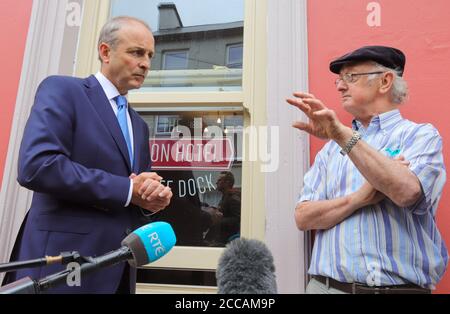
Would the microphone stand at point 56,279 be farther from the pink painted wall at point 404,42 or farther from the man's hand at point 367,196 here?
the pink painted wall at point 404,42

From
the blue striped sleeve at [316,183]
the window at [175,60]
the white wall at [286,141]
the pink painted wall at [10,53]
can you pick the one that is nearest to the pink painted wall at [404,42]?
the white wall at [286,141]

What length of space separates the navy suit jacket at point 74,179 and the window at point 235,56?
1184 millimetres

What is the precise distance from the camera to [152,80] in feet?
8.11

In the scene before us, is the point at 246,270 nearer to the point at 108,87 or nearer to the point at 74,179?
the point at 74,179

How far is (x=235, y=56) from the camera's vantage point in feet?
7.80

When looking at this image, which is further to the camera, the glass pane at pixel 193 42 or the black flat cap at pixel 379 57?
the glass pane at pixel 193 42

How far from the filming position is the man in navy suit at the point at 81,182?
1.14 metres

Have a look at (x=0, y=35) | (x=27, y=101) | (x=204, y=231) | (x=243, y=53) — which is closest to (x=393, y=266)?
(x=204, y=231)

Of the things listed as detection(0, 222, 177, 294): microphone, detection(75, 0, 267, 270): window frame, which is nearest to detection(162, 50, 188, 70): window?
detection(75, 0, 267, 270): window frame

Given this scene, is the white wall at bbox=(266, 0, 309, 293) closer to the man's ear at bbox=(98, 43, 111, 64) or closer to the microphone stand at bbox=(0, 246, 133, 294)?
the man's ear at bbox=(98, 43, 111, 64)

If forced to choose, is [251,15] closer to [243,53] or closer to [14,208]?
[243,53]

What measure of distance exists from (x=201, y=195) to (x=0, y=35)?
1.66 m

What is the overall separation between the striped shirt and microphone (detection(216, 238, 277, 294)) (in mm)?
855

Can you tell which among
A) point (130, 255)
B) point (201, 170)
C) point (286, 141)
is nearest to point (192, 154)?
point (201, 170)
